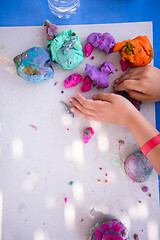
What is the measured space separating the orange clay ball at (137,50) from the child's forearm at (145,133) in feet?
0.76

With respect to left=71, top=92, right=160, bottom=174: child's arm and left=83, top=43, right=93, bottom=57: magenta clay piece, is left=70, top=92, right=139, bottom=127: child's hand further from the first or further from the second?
left=83, top=43, right=93, bottom=57: magenta clay piece

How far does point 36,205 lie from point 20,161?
20cm

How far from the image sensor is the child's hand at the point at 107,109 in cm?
79

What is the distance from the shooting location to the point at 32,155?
92cm

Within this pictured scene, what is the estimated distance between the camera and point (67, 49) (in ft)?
2.75

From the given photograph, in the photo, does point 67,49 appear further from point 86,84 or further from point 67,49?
point 86,84

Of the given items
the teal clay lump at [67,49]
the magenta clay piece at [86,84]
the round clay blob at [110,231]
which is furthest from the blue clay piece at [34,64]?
the round clay blob at [110,231]

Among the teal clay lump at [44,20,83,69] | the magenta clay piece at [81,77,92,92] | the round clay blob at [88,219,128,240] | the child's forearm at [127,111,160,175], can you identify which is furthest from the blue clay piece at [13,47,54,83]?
the round clay blob at [88,219,128,240]

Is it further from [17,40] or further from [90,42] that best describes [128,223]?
[17,40]

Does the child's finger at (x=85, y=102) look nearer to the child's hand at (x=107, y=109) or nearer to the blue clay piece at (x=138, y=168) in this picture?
the child's hand at (x=107, y=109)

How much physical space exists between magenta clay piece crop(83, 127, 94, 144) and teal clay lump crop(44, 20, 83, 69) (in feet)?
0.91

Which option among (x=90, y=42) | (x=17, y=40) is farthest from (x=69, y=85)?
(x=17, y=40)

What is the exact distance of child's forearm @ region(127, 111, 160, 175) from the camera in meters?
0.72

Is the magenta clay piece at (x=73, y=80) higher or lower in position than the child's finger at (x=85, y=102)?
higher
